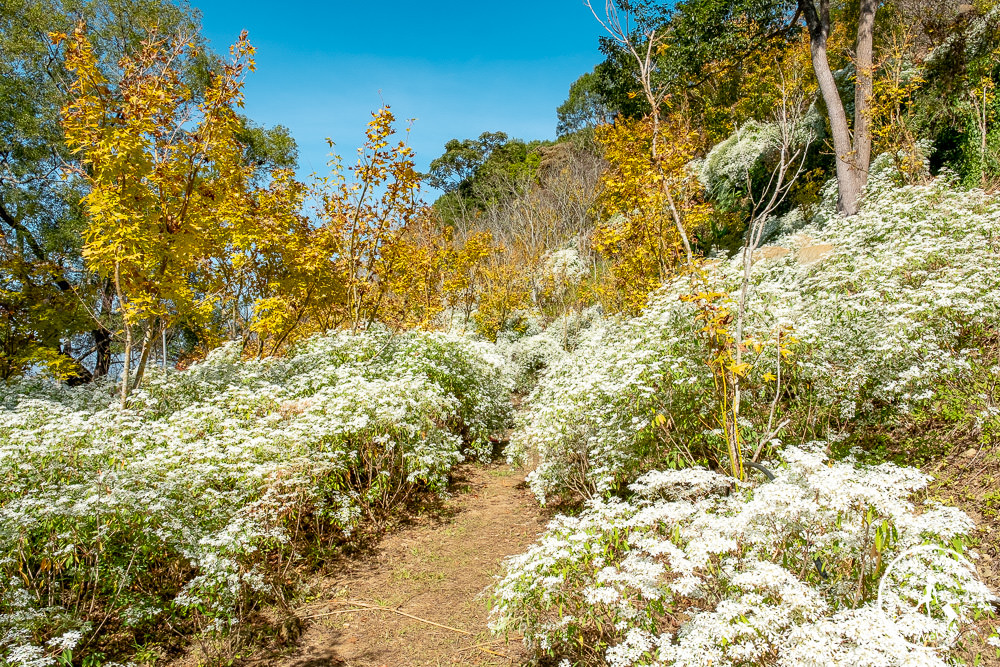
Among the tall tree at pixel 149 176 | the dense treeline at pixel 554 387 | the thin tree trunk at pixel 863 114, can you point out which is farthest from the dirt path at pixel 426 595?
the thin tree trunk at pixel 863 114

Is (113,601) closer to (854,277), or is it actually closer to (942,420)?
(942,420)

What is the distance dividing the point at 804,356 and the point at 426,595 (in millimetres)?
3748

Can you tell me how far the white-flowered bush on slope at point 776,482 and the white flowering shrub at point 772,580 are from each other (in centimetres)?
1

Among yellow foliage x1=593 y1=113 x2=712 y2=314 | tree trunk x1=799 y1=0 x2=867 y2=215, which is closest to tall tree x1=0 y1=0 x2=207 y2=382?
yellow foliage x1=593 y1=113 x2=712 y2=314

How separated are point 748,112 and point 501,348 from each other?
11.1 meters

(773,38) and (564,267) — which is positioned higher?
(773,38)

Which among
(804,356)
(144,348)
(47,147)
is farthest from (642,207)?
(47,147)

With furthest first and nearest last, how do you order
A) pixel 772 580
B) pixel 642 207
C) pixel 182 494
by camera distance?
pixel 642 207, pixel 182 494, pixel 772 580

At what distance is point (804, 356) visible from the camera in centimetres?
420

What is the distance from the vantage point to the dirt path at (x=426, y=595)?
11.6ft

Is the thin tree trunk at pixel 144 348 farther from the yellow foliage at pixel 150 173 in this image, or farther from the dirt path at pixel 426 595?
the dirt path at pixel 426 595

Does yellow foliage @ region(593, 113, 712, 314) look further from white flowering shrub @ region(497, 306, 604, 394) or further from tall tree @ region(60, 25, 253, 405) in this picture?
tall tree @ region(60, 25, 253, 405)

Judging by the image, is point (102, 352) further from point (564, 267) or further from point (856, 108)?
point (856, 108)

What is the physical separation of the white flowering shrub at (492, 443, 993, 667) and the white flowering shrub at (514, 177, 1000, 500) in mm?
1175
